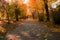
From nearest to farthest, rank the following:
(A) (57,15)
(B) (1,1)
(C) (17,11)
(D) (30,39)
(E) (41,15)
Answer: (D) (30,39)
(A) (57,15)
(B) (1,1)
(E) (41,15)
(C) (17,11)

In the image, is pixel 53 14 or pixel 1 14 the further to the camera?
pixel 1 14

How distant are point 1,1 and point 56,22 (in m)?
10.2

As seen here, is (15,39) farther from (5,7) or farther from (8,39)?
(5,7)

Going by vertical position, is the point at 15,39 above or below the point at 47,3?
below

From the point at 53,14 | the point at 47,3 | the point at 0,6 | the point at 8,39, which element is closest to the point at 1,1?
the point at 0,6

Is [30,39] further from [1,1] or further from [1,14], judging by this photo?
[1,1]

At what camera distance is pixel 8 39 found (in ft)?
37.0

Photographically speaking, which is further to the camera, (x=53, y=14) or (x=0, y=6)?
(x=0, y=6)

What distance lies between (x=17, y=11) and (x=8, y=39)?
22714 millimetres

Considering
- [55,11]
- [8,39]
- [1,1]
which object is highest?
[1,1]

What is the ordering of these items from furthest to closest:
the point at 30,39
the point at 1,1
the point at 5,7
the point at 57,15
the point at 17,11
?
the point at 17,11 → the point at 1,1 → the point at 5,7 → the point at 57,15 → the point at 30,39

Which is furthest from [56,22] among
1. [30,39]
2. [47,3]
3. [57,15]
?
[30,39]

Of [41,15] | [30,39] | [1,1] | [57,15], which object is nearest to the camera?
[30,39]

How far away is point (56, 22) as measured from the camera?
62.2 ft
